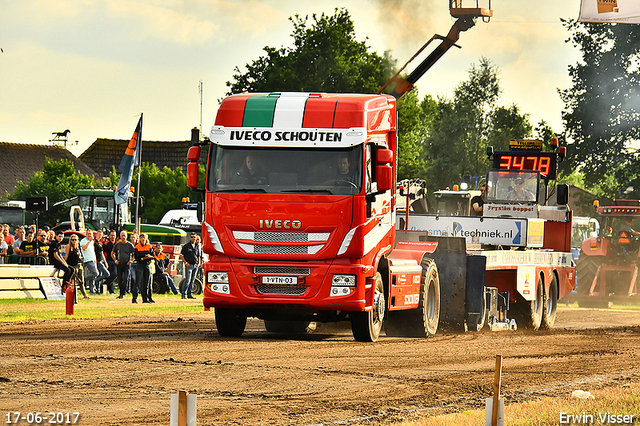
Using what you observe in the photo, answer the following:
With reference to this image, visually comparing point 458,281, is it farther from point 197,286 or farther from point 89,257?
point 197,286

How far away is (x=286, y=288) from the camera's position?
14.9m

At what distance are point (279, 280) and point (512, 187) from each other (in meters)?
10.1

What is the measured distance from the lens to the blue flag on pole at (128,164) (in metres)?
34.6

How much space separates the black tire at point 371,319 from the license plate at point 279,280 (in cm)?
123

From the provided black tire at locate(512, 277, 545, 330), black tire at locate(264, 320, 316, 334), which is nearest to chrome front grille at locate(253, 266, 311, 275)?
black tire at locate(264, 320, 316, 334)

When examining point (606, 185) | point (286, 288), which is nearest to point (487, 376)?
point (286, 288)

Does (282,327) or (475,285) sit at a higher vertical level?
(475,285)

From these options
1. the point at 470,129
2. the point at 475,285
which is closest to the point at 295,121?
the point at 475,285

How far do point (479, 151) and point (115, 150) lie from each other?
107 ft

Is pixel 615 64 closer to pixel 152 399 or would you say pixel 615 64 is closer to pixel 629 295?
pixel 629 295

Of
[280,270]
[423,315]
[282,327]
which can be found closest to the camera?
→ [280,270]

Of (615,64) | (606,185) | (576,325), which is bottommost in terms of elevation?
(576,325)

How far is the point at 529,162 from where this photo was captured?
24234 mm

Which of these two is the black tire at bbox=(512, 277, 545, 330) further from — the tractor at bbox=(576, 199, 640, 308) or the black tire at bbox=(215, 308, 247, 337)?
the tractor at bbox=(576, 199, 640, 308)
